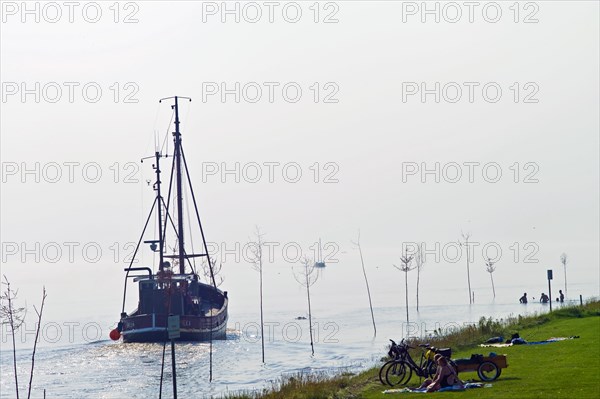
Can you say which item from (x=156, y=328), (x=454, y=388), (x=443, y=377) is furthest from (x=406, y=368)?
(x=156, y=328)

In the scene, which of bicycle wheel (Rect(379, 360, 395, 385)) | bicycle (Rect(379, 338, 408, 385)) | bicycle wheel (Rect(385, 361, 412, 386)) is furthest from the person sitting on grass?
bicycle wheel (Rect(379, 360, 395, 385))

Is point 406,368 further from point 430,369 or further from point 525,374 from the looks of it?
point 525,374

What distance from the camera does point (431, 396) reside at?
77.4ft

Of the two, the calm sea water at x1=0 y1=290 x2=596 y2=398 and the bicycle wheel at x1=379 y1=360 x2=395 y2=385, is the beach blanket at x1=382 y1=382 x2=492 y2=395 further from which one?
the calm sea water at x1=0 y1=290 x2=596 y2=398

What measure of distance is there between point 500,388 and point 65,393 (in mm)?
29895

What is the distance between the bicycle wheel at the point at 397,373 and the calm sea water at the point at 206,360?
10.7 m

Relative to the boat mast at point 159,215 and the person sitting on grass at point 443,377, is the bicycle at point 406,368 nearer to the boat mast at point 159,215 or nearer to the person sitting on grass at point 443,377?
the person sitting on grass at point 443,377

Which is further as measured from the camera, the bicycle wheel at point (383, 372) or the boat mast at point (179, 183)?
the boat mast at point (179, 183)

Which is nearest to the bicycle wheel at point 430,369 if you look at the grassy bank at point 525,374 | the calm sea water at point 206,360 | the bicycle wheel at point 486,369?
the grassy bank at point 525,374

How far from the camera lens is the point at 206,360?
6300 centimetres

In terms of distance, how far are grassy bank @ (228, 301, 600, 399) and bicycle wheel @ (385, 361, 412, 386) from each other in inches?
12.1

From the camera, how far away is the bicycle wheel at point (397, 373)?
27.0 meters

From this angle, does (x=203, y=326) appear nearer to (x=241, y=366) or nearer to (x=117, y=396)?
(x=241, y=366)

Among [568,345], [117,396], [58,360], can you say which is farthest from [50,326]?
[568,345]
